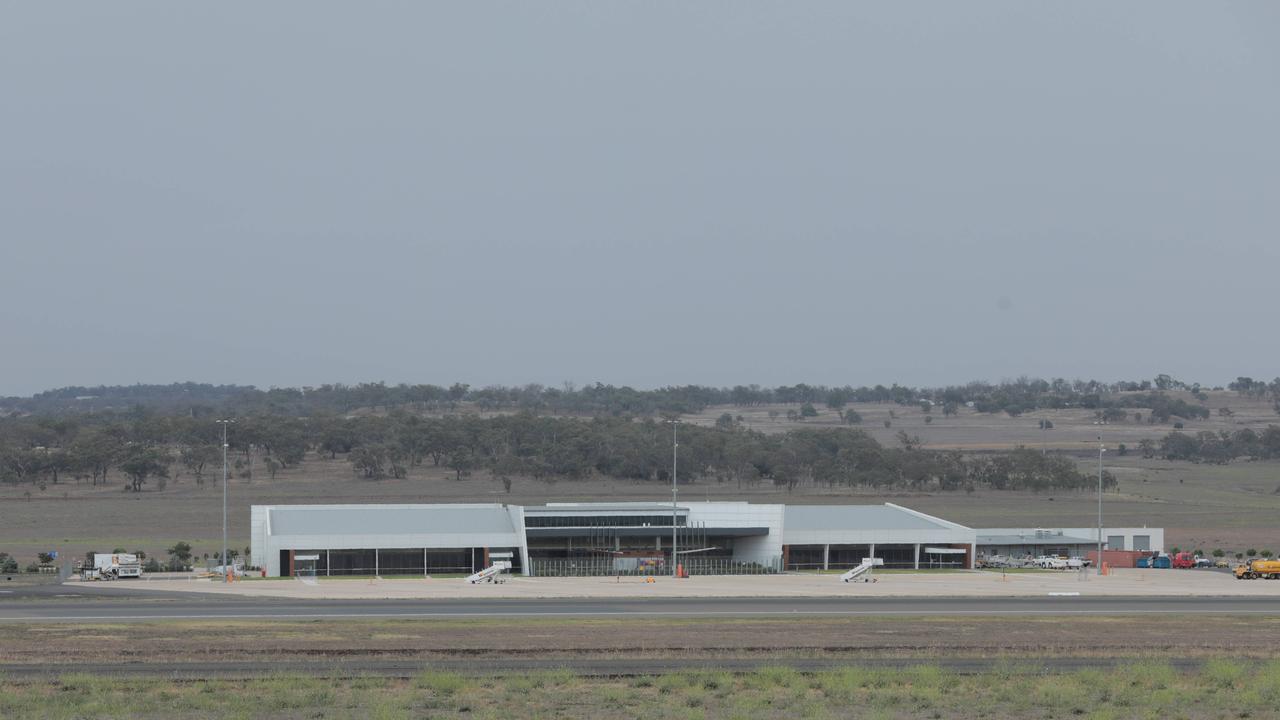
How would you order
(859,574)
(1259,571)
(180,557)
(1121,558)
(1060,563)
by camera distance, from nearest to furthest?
(1259,571) → (859,574) → (180,557) → (1060,563) → (1121,558)

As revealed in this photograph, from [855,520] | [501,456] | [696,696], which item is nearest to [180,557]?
[855,520]

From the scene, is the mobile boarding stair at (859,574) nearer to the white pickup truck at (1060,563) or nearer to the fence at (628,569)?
the fence at (628,569)

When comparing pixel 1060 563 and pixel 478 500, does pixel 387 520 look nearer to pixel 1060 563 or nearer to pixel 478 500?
pixel 1060 563

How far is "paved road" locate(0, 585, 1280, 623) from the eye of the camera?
56250 mm

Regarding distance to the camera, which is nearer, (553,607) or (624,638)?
(624,638)

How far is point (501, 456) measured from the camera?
7185 inches

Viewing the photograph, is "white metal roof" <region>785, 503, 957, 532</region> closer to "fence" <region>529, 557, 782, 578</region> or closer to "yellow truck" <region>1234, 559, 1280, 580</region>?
"fence" <region>529, 557, 782, 578</region>

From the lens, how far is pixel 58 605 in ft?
197

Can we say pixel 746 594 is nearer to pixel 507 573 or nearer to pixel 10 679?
pixel 507 573

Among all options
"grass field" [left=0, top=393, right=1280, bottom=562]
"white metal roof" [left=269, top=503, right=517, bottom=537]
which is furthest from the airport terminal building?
"grass field" [left=0, top=393, right=1280, bottom=562]

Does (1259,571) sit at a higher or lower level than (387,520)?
lower

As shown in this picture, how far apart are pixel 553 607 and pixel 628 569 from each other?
37233 mm

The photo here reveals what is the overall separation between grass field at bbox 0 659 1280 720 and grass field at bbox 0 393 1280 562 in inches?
3109

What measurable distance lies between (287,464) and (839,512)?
93.0 meters
